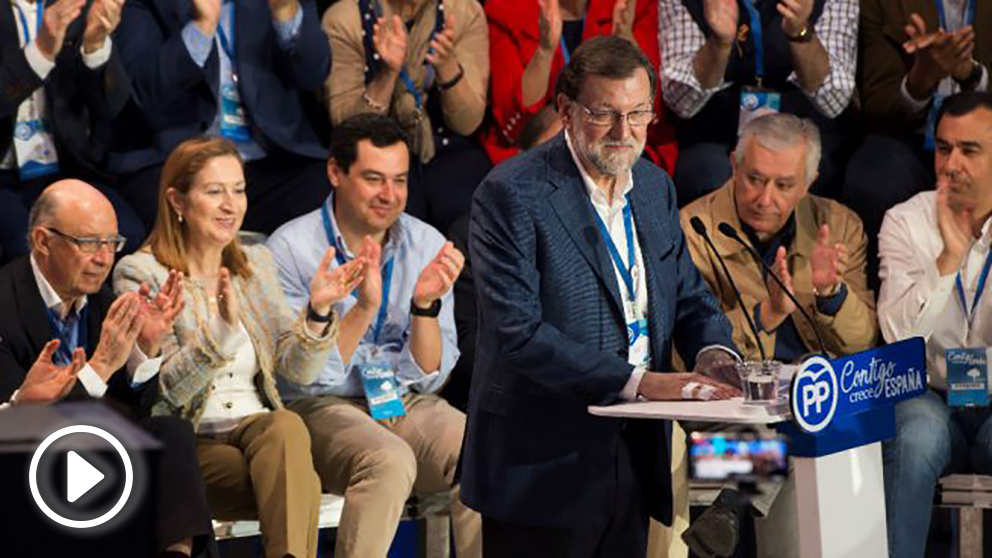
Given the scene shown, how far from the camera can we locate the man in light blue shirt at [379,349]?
511 cm

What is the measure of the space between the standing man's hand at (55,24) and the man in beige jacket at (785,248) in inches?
76.7

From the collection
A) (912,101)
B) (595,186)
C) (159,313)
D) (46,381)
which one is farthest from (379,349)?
(912,101)

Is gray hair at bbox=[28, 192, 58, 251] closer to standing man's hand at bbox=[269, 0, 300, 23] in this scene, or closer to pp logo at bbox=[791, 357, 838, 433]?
standing man's hand at bbox=[269, 0, 300, 23]

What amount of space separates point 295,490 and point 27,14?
1.73 metres

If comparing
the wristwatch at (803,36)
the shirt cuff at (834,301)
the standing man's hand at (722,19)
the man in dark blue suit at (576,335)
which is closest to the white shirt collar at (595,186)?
the man in dark blue suit at (576,335)

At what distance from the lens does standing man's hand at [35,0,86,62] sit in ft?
17.4

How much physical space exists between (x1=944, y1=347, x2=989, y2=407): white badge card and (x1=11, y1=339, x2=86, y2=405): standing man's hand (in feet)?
8.50

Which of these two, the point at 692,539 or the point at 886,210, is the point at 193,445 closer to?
the point at 692,539

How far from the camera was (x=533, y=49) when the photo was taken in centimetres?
626

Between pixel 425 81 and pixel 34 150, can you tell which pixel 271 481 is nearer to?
pixel 34 150

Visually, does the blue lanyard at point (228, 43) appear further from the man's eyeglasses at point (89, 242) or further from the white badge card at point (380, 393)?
the white badge card at point (380, 393)

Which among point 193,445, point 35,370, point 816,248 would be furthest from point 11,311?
point 816,248

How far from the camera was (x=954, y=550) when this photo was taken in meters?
5.55

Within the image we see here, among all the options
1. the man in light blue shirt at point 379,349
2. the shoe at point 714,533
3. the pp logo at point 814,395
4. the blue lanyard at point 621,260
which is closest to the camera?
the pp logo at point 814,395
